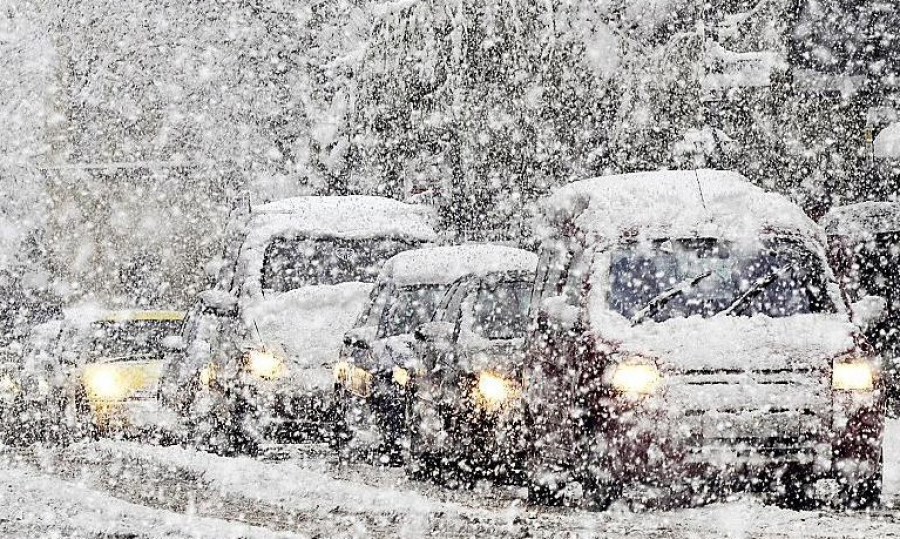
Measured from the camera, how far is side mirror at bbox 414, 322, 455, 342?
36.4 ft

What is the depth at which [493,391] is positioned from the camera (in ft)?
34.8

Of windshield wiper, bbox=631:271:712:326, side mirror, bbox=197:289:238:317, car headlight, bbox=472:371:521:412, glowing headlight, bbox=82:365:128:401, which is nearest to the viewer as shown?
windshield wiper, bbox=631:271:712:326

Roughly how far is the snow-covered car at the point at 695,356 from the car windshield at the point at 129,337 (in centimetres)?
578

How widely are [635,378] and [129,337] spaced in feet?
24.2

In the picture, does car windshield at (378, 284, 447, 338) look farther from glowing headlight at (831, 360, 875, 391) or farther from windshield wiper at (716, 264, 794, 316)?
glowing headlight at (831, 360, 875, 391)

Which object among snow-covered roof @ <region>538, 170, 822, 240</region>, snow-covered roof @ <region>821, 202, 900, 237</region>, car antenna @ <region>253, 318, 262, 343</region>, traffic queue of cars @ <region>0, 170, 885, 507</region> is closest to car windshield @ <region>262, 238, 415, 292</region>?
car antenna @ <region>253, 318, 262, 343</region>

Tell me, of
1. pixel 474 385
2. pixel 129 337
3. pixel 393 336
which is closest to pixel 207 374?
pixel 393 336

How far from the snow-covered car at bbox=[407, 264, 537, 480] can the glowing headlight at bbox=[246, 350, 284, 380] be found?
1.92 meters

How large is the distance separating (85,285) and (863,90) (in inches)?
775

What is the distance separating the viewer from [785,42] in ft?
59.1

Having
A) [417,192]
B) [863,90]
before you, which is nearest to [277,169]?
[417,192]

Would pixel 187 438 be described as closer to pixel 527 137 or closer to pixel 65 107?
pixel 527 137

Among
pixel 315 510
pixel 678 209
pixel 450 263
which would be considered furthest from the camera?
pixel 450 263

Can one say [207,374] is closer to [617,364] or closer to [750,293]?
[617,364]
